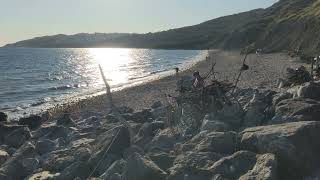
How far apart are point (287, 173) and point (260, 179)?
156 cm

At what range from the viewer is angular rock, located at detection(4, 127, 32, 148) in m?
27.6

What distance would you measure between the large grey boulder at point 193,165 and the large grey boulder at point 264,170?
1.32 metres

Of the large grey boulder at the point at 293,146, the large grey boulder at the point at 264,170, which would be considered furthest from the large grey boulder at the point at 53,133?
the large grey boulder at the point at 264,170

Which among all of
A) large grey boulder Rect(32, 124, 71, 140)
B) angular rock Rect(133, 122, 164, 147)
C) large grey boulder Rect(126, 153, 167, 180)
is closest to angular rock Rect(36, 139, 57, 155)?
large grey boulder Rect(32, 124, 71, 140)

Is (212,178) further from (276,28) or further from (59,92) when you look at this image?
(276,28)

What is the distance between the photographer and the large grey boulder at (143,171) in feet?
48.8

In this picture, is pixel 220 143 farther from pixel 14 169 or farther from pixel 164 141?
pixel 14 169

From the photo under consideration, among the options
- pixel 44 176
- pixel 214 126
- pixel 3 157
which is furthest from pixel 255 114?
pixel 3 157

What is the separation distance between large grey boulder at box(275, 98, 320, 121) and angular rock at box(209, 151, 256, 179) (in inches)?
148

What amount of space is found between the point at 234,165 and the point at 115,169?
419cm

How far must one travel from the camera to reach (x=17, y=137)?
1113 inches

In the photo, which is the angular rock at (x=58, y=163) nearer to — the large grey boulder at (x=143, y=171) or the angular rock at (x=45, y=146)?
the angular rock at (x=45, y=146)

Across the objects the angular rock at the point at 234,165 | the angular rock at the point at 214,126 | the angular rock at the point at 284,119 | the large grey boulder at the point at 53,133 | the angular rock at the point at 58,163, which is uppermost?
the angular rock at the point at 284,119

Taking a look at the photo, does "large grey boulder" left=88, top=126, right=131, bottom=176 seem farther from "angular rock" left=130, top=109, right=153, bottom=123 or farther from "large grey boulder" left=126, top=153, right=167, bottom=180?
"angular rock" left=130, top=109, right=153, bottom=123
